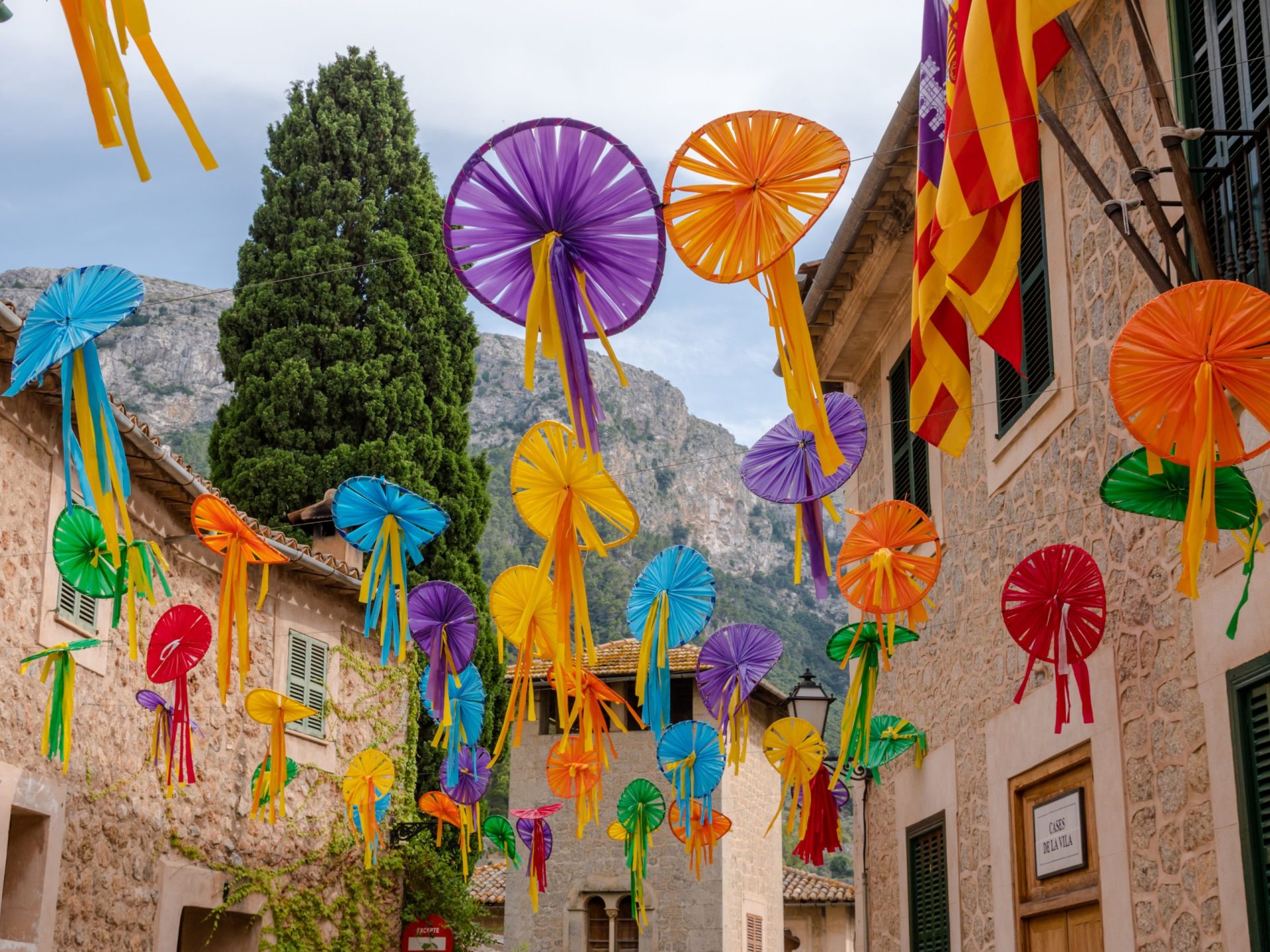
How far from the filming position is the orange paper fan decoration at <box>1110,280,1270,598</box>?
394 cm

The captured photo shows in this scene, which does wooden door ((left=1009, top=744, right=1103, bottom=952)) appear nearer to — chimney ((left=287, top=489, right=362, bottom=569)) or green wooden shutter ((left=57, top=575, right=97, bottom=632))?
green wooden shutter ((left=57, top=575, right=97, bottom=632))

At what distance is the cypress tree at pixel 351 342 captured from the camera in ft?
62.6

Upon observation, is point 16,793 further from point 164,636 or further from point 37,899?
point 164,636

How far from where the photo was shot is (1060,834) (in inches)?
254

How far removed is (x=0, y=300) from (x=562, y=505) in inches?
162

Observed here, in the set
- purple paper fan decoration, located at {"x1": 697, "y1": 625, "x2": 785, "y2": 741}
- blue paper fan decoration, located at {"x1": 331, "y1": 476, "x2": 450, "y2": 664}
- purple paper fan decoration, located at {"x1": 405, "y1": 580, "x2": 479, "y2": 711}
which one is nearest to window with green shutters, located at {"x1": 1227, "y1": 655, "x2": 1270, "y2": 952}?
blue paper fan decoration, located at {"x1": 331, "y1": 476, "x2": 450, "y2": 664}

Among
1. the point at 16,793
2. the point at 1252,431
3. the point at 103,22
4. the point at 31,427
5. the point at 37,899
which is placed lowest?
the point at 37,899

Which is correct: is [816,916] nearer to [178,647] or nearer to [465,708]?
[465,708]

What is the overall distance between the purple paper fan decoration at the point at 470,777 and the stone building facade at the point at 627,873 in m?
6.49

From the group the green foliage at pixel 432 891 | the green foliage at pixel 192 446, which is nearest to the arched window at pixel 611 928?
the green foliage at pixel 432 891

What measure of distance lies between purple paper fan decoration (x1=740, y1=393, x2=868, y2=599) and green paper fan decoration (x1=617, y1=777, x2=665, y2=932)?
337 inches

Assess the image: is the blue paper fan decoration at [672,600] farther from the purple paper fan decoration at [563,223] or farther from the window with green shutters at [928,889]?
the purple paper fan decoration at [563,223]

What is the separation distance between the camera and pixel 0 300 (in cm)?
845

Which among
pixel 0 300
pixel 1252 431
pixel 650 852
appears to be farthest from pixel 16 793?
pixel 650 852
